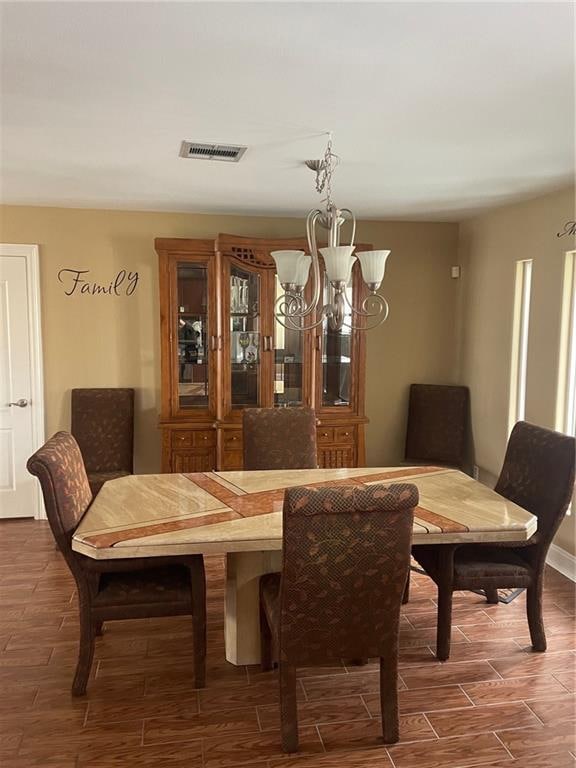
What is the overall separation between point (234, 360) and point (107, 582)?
228cm

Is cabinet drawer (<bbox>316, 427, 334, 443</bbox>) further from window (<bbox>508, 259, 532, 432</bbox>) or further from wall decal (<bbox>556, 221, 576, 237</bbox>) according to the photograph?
wall decal (<bbox>556, 221, 576, 237</bbox>)

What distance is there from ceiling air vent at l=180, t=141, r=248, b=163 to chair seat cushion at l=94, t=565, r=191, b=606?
1910 millimetres

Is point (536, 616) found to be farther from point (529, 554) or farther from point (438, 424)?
point (438, 424)

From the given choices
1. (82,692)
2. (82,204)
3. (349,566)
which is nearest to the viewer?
(349,566)

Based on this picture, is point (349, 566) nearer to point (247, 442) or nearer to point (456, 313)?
point (247, 442)

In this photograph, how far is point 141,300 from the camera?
182 inches

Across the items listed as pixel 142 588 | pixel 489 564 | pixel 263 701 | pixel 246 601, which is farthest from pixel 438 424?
pixel 142 588

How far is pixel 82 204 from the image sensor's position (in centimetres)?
430

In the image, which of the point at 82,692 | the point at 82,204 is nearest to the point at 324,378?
the point at 82,204

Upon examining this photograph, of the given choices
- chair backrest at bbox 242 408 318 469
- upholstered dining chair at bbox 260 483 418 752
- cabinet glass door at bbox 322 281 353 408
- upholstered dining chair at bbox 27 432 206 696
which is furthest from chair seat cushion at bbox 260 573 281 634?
cabinet glass door at bbox 322 281 353 408

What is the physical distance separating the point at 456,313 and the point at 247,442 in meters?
2.39

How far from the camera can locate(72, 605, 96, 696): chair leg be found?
96.9 inches

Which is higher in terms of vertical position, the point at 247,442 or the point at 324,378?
the point at 324,378

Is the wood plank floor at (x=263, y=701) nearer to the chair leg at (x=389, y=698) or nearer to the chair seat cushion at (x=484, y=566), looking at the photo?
the chair leg at (x=389, y=698)
